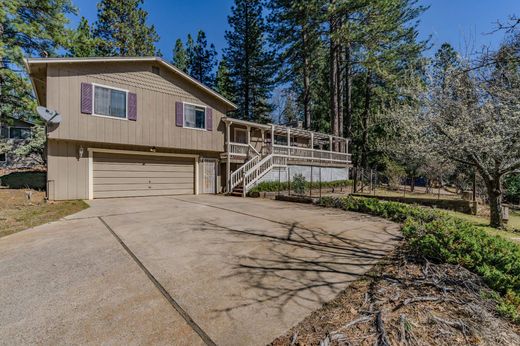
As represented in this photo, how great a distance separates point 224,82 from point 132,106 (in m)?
17.0

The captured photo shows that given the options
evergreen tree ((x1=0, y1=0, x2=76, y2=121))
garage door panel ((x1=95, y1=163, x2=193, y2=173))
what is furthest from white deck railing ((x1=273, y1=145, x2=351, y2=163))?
evergreen tree ((x1=0, y1=0, x2=76, y2=121))

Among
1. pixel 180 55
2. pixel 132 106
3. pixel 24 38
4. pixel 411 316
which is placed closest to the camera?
pixel 411 316

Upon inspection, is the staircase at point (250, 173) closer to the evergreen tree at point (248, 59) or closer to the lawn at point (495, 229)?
the lawn at point (495, 229)

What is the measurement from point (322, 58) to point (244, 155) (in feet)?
43.5

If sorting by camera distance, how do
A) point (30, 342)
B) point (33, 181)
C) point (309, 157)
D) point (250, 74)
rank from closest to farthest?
point (30, 342), point (33, 181), point (309, 157), point (250, 74)

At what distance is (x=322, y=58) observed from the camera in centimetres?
2209

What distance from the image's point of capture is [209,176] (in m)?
13.8

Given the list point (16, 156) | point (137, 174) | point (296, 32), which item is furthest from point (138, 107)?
point (16, 156)

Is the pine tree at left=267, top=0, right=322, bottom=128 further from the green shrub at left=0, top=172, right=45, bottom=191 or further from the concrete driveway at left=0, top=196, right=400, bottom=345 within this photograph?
the green shrub at left=0, top=172, right=45, bottom=191

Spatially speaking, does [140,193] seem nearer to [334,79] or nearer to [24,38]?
[24,38]

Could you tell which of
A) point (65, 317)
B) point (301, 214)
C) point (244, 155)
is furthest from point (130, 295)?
point (244, 155)

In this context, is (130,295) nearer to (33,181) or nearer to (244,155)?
(244,155)

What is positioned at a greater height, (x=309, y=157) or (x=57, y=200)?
(x=309, y=157)

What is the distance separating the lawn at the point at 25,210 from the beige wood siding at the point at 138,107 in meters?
2.35
